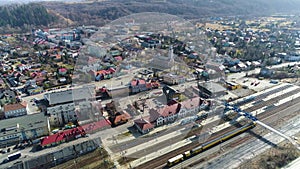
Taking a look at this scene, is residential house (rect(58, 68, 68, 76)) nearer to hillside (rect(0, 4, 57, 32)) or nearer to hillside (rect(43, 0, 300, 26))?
hillside (rect(43, 0, 300, 26))

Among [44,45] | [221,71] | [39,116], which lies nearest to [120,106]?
[39,116]

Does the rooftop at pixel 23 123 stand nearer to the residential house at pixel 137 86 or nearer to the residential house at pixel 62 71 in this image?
the residential house at pixel 137 86

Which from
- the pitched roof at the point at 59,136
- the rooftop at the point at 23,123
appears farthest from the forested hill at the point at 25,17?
the pitched roof at the point at 59,136

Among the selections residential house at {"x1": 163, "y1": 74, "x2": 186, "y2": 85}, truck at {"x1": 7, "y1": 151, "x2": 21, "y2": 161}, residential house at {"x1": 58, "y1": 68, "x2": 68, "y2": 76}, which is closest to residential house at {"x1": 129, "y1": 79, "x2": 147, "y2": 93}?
residential house at {"x1": 163, "y1": 74, "x2": 186, "y2": 85}

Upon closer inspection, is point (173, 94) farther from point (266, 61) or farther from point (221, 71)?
point (266, 61)

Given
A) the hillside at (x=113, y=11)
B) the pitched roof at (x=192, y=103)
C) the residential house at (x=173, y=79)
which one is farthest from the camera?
the hillside at (x=113, y=11)

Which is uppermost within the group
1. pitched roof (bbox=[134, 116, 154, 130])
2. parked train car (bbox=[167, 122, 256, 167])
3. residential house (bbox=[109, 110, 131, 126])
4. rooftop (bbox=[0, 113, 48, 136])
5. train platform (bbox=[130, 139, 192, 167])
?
rooftop (bbox=[0, 113, 48, 136])
